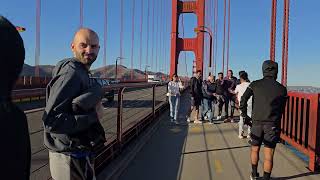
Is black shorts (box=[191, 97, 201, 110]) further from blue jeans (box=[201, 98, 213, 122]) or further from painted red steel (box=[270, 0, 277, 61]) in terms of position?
painted red steel (box=[270, 0, 277, 61])

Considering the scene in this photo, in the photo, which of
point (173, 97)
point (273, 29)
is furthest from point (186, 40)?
point (273, 29)

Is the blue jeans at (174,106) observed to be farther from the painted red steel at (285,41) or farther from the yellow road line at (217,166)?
the yellow road line at (217,166)

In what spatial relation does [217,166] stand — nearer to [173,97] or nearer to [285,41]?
[285,41]

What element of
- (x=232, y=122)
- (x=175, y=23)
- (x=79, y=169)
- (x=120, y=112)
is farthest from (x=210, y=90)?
(x=175, y=23)

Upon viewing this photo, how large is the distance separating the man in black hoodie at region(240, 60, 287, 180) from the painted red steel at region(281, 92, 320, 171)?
1115 mm

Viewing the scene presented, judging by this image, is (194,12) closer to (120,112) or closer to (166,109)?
(166,109)

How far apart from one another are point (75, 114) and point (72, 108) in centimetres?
4

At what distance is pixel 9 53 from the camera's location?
3.72ft

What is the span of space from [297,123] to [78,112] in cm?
585

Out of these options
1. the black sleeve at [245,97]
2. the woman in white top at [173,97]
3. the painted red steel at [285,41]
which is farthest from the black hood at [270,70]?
the woman in white top at [173,97]

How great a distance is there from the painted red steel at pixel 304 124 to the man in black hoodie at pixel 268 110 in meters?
1.12

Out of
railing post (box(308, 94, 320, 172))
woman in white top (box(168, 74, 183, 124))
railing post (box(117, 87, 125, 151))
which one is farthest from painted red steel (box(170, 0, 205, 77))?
railing post (box(308, 94, 320, 172))

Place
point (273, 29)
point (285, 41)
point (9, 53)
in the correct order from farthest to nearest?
point (273, 29)
point (285, 41)
point (9, 53)

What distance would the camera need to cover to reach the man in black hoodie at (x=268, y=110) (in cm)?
557
